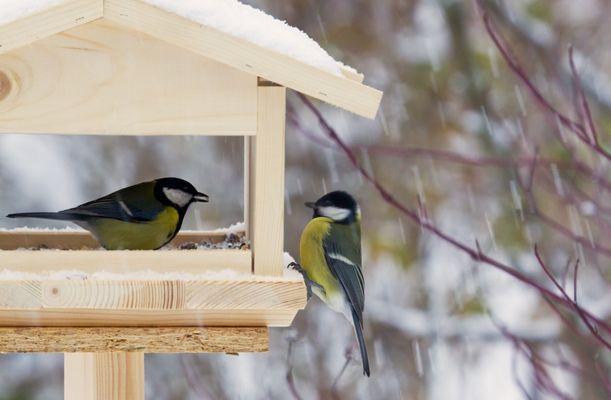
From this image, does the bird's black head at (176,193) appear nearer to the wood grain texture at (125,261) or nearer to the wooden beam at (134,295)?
the wood grain texture at (125,261)

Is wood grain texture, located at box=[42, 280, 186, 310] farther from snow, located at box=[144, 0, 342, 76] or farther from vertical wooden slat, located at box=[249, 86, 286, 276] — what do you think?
snow, located at box=[144, 0, 342, 76]

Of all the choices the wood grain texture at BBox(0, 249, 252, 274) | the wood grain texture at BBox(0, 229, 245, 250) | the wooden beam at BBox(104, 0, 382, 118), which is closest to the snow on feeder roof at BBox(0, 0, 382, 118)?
the wooden beam at BBox(104, 0, 382, 118)

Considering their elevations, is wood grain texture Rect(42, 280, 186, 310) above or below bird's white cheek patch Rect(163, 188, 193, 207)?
below

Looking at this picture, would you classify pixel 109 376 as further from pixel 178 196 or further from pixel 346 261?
pixel 346 261

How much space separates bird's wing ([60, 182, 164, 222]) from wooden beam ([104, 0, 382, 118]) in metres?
0.66

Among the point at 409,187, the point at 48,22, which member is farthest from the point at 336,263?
the point at 409,187

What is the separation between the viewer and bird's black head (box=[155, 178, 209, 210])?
9.62 ft

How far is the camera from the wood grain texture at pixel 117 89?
2.38 m

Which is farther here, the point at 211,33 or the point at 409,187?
the point at 409,187

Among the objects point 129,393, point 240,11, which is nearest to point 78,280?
point 129,393

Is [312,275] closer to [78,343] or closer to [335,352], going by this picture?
[78,343]

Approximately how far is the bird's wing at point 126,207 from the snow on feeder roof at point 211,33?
0.65m

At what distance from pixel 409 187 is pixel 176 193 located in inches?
112

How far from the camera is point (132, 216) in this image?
2.82m
